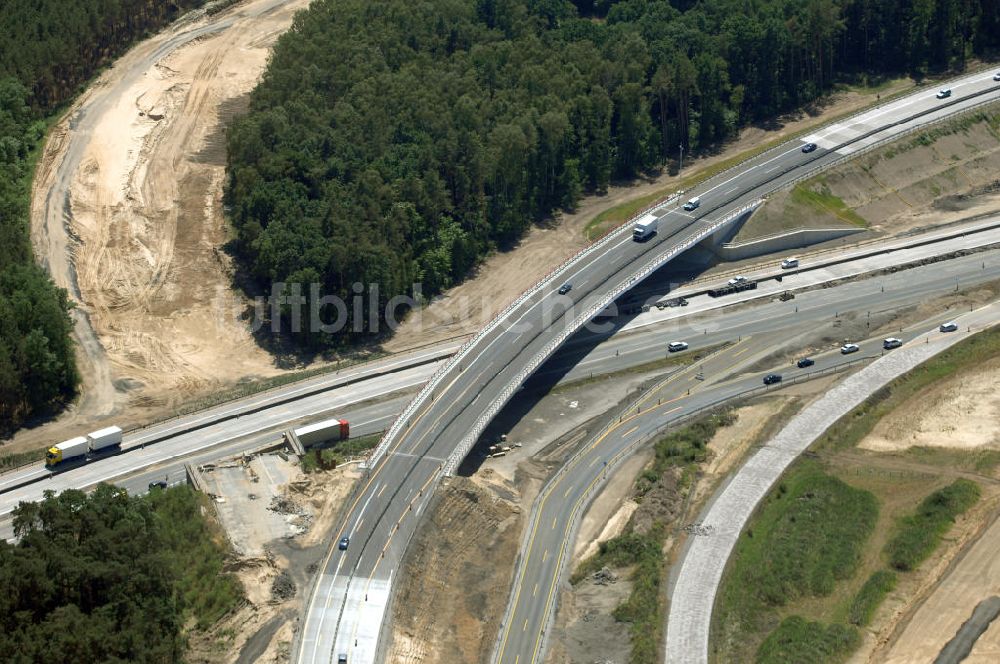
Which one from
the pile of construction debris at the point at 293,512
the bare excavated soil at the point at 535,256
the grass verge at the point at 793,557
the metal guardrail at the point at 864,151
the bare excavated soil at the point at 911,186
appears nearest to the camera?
the grass verge at the point at 793,557

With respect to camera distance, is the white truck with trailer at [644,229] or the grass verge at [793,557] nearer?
the grass verge at [793,557]

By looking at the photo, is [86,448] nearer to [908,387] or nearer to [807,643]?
[807,643]

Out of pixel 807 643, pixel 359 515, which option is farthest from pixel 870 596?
pixel 359 515

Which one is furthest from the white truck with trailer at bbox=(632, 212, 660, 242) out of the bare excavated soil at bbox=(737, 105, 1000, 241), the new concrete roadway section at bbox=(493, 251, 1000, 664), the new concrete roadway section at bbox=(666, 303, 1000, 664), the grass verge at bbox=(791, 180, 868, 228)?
the new concrete roadway section at bbox=(666, 303, 1000, 664)

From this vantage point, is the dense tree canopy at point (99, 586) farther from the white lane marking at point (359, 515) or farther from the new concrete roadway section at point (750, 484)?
the new concrete roadway section at point (750, 484)

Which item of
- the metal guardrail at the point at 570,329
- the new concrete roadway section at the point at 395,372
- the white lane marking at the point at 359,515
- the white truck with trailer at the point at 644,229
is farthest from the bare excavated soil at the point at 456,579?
the white truck with trailer at the point at 644,229

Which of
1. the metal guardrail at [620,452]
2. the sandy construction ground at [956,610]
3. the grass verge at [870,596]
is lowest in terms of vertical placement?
the sandy construction ground at [956,610]

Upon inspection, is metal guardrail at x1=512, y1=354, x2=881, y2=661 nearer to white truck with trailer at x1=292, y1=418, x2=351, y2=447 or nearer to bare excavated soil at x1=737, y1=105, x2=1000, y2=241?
white truck with trailer at x1=292, y1=418, x2=351, y2=447
